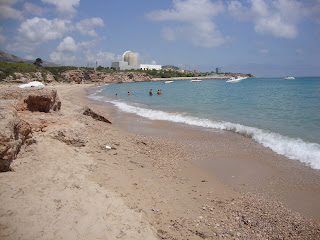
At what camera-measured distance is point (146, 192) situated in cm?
505

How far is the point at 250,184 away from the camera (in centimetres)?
595

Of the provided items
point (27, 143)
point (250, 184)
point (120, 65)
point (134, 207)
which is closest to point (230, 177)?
point (250, 184)

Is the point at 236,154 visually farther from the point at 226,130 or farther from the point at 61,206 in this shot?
the point at 61,206

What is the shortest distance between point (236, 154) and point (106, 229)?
5.86 m

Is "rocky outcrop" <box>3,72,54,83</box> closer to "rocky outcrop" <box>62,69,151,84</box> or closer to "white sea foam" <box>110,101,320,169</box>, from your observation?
"rocky outcrop" <box>62,69,151,84</box>

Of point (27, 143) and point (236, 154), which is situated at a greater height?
point (27, 143)

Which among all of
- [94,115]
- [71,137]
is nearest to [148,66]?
[94,115]

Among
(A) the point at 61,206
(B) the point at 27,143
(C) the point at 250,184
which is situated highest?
(B) the point at 27,143

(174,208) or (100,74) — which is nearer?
(174,208)

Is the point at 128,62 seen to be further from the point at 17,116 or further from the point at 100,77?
the point at 17,116

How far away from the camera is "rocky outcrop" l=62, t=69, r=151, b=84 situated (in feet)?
236

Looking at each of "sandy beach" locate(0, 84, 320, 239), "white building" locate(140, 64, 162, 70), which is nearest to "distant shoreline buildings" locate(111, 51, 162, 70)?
"white building" locate(140, 64, 162, 70)

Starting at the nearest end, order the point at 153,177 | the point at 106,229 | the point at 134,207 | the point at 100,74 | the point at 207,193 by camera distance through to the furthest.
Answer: the point at 106,229 → the point at 134,207 → the point at 207,193 → the point at 153,177 → the point at 100,74

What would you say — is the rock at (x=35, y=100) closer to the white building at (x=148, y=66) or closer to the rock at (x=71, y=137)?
the rock at (x=71, y=137)
